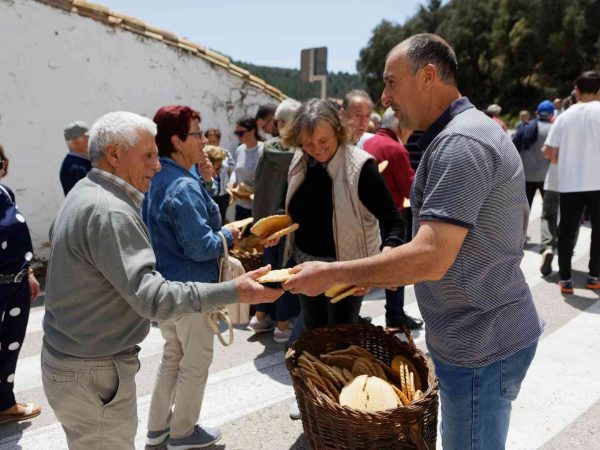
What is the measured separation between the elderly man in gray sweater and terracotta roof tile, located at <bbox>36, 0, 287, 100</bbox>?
567 centimetres

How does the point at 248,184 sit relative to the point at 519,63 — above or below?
below

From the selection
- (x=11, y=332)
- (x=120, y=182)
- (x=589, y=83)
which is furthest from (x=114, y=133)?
(x=589, y=83)

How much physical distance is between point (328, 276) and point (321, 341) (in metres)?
1.02

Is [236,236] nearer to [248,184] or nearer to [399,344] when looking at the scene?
[399,344]

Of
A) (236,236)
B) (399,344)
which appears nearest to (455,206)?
(399,344)

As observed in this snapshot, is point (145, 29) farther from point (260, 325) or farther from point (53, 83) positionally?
point (260, 325)

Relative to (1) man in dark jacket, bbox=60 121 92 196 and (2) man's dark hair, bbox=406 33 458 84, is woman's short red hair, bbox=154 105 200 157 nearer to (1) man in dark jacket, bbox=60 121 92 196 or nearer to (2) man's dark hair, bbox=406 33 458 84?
(2) man's dark hair, bbox=406 33 458 84

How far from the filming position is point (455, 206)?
156 centimetres

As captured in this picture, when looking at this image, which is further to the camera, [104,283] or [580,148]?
[580,148]

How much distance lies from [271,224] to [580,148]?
4108 mm

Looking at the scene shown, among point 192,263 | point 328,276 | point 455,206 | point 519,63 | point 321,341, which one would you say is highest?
point 519,63

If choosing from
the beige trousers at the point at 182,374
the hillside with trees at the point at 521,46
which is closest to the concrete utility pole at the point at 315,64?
the beige trousers at the point at 182,374

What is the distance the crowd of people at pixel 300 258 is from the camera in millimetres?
1679

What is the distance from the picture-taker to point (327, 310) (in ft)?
10.8
